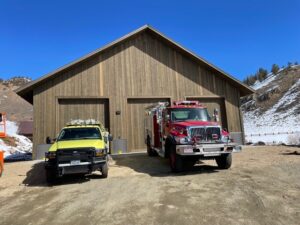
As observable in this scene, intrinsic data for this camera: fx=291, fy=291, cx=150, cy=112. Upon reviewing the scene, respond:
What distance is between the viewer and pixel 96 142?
10.6 m

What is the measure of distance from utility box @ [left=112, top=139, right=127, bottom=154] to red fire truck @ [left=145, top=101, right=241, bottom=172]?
19.5 feet

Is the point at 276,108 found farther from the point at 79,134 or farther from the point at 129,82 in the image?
the point at 79,134

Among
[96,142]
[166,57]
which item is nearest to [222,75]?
[166,57]

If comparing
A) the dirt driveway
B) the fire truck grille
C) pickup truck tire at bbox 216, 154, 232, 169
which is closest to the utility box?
the dirt driveway

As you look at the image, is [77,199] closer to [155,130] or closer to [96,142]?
[96,142]

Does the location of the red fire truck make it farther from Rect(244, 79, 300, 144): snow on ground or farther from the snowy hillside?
the snowy hillside

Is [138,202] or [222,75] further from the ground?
[222,75]

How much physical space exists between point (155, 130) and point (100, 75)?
6565mm

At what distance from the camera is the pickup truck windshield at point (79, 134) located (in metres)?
11.5

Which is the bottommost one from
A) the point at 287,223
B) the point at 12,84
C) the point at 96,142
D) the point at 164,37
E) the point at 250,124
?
the point at 287,223

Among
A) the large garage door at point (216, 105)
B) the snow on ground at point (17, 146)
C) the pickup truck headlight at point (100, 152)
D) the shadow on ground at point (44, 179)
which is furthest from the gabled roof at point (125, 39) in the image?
the pickup truck headlight at point (100, 152)

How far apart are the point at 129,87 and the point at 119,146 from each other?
3.94 meters

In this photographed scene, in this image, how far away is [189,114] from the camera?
12125 millimetres

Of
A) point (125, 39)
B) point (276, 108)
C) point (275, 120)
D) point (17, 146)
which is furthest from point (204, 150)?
point (276, 108)
